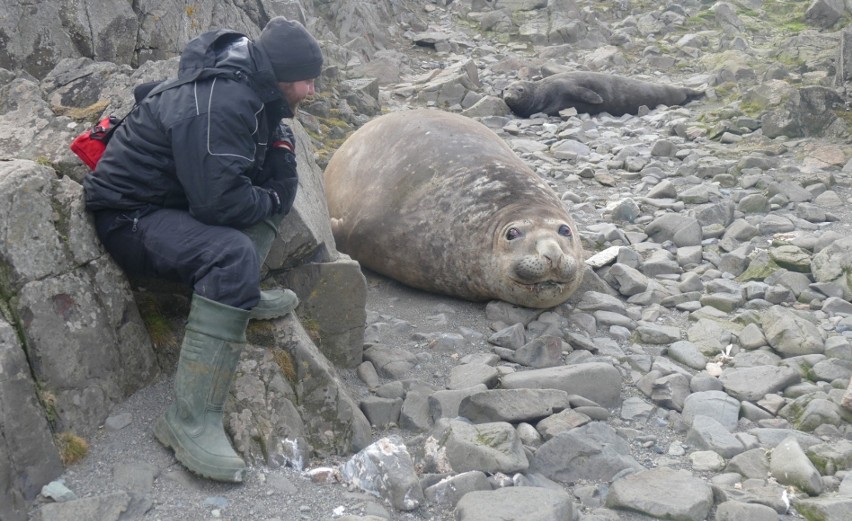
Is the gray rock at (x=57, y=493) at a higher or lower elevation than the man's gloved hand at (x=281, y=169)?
lower

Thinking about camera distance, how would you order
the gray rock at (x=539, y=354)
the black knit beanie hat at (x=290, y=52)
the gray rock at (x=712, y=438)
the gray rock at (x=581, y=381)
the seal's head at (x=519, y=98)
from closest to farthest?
Answer: the black knit beanie hat at (x=290, y=52) → the gray rock at (x=712, y=438) → the gray rock at (x=581, y=381) → the gray rock at (x=539, y=354) → the seal's head at (x=519, y=98)

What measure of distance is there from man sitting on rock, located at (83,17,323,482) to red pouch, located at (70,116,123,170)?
10 centimetres

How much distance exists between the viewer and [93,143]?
3795 millimetres

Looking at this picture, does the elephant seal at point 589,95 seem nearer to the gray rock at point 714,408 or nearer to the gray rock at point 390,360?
the gray rock at point 390,360

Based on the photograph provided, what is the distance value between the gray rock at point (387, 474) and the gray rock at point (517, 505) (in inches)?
8.4

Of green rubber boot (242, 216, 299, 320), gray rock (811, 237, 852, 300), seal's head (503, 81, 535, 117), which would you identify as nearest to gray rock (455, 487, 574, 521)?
green rubber boot (242, 216, 299, 320)

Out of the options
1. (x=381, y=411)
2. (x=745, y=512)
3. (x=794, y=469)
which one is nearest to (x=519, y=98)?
(x=381, y=411)

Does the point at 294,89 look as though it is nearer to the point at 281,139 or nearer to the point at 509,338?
the point at 281,139

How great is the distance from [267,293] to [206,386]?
2.36 ft

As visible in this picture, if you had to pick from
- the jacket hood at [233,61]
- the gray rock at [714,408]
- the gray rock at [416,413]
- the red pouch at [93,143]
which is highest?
the jacket hood at [233,61]

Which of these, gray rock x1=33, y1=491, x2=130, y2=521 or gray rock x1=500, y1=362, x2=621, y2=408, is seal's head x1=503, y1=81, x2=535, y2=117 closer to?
gray rock x1=500, y1=362, x2=621, y2=408

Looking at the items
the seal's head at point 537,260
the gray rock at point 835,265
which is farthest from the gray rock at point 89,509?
the gray rock at point 835,265

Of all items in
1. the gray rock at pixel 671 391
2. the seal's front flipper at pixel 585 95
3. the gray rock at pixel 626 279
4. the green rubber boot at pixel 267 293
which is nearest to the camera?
the green rubber boot at pixel 267 293

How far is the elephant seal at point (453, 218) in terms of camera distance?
6.03 m
